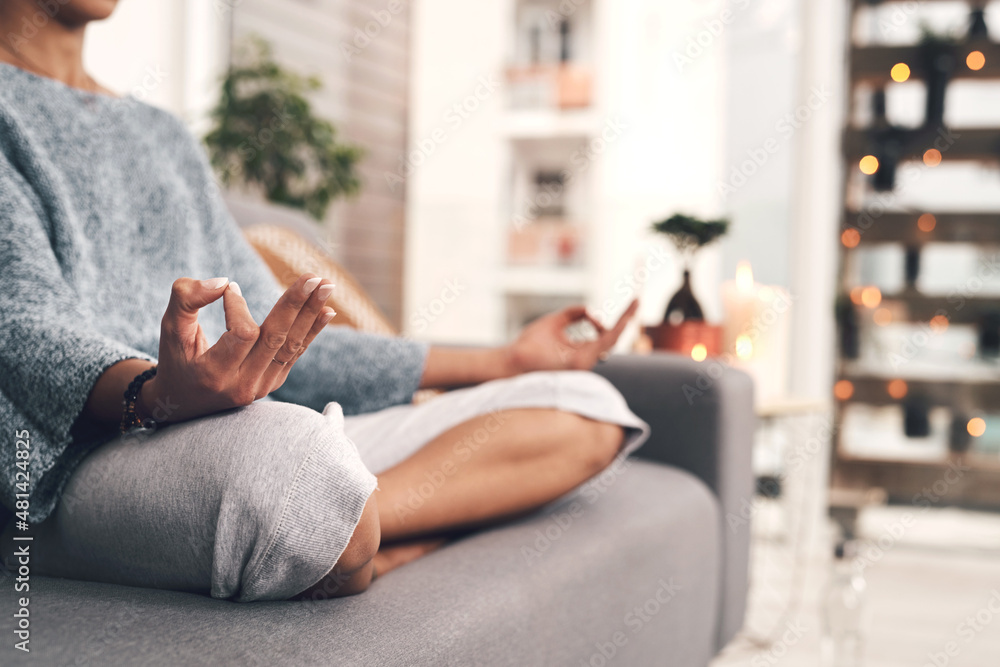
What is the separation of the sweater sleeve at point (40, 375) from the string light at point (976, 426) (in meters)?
2.47

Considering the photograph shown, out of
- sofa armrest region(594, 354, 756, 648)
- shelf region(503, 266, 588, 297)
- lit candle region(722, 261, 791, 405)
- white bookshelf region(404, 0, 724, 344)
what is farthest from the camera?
shelf region(503, 266, 588, 297)

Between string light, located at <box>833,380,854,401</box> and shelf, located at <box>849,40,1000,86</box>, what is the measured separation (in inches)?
36.1

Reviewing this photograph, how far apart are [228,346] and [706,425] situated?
2.82 ft

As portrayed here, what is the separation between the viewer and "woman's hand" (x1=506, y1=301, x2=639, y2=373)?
3.33 ft

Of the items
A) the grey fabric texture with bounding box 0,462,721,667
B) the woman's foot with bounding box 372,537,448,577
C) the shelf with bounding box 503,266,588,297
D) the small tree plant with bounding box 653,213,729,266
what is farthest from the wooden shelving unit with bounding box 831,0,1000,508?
the woman's foot with bounding box 372,537,448,577

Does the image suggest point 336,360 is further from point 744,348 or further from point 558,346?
point 744,348

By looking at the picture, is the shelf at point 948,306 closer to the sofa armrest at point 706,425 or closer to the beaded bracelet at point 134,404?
Result: the sofa armrest at point 706,425

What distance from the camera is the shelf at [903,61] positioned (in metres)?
2.38

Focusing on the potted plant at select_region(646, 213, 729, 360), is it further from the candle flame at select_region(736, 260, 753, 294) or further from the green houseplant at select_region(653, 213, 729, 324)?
the candle flame at select_region(736, 260, 753, 294)

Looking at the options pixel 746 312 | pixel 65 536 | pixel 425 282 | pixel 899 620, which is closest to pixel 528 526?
pixel 65 536

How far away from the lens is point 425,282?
11.6 feet

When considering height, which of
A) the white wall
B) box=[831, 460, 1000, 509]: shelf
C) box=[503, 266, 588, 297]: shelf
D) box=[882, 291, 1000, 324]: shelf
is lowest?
box=[831, 460, 1000, 509]: shelf

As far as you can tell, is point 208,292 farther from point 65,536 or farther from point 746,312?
point 746,312

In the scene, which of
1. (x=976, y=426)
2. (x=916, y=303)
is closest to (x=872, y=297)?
(x=916, y=303)
